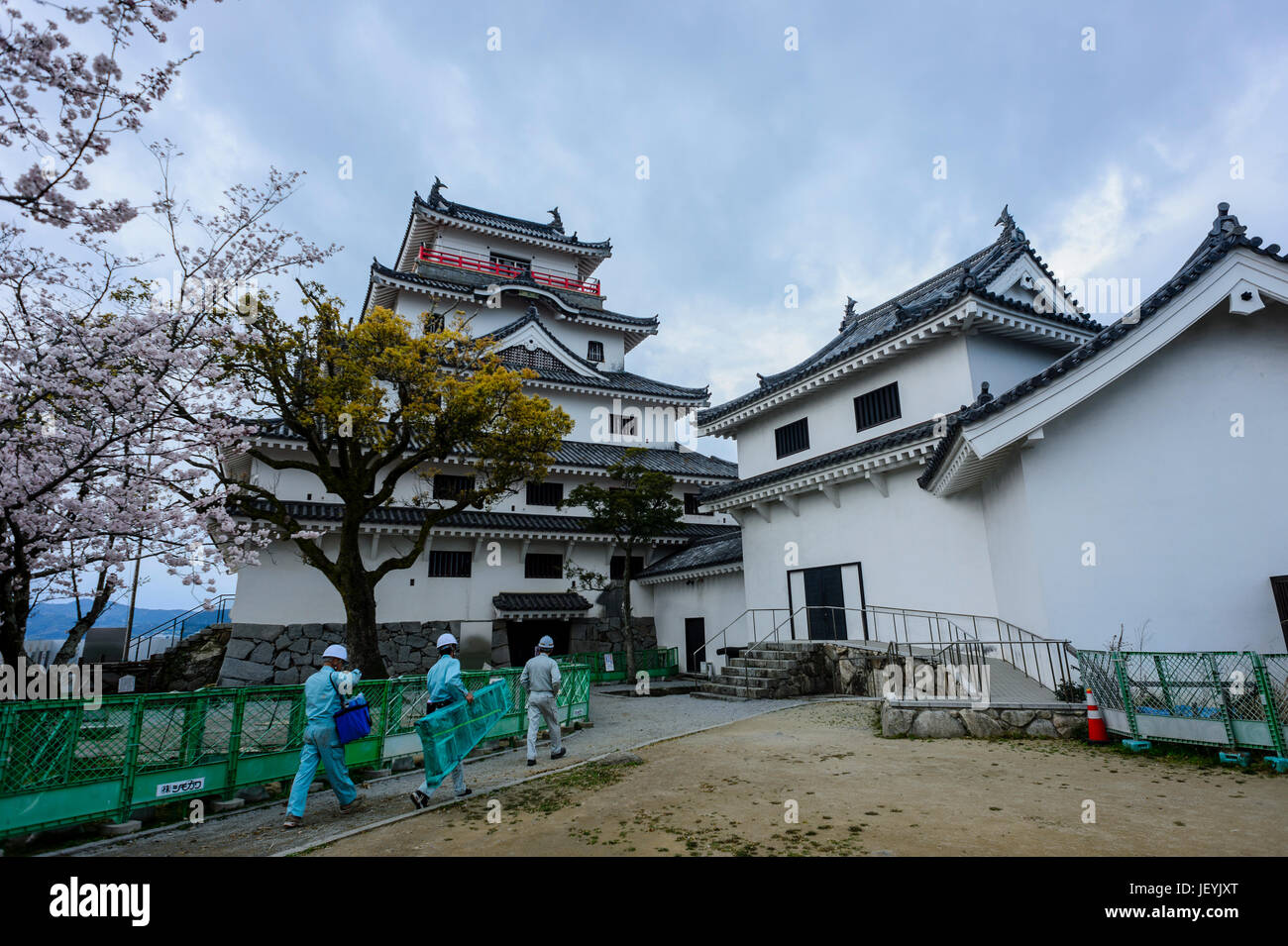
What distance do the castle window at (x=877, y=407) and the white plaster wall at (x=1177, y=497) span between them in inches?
222

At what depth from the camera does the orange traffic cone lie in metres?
8.48

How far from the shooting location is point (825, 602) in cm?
1745

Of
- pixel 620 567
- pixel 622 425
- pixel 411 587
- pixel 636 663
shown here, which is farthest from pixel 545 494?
pixel 636 663

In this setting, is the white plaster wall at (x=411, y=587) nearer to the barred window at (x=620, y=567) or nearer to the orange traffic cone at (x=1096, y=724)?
the barred window at (x=620, y=567)

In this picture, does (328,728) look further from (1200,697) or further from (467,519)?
(467,519)

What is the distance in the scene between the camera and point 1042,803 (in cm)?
589

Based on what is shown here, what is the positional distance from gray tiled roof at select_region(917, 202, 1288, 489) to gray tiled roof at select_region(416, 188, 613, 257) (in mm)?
27350

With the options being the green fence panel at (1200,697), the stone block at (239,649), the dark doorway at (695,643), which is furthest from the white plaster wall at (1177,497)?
the stone block at (239,649)

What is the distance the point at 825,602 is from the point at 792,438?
5222mm

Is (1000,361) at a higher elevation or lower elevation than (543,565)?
higher

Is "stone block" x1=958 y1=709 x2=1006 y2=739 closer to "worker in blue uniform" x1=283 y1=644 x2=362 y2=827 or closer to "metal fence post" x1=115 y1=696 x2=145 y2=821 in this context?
"worker in blue uniform" x1=283 y1=644 x2=362 y2=827

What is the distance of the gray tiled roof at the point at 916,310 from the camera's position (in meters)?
14.5

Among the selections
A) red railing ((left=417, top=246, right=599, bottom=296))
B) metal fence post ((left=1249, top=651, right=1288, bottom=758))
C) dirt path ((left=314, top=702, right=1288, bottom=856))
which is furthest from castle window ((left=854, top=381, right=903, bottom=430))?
red railing ((left=417, top=246, right=599, bottom=296))
